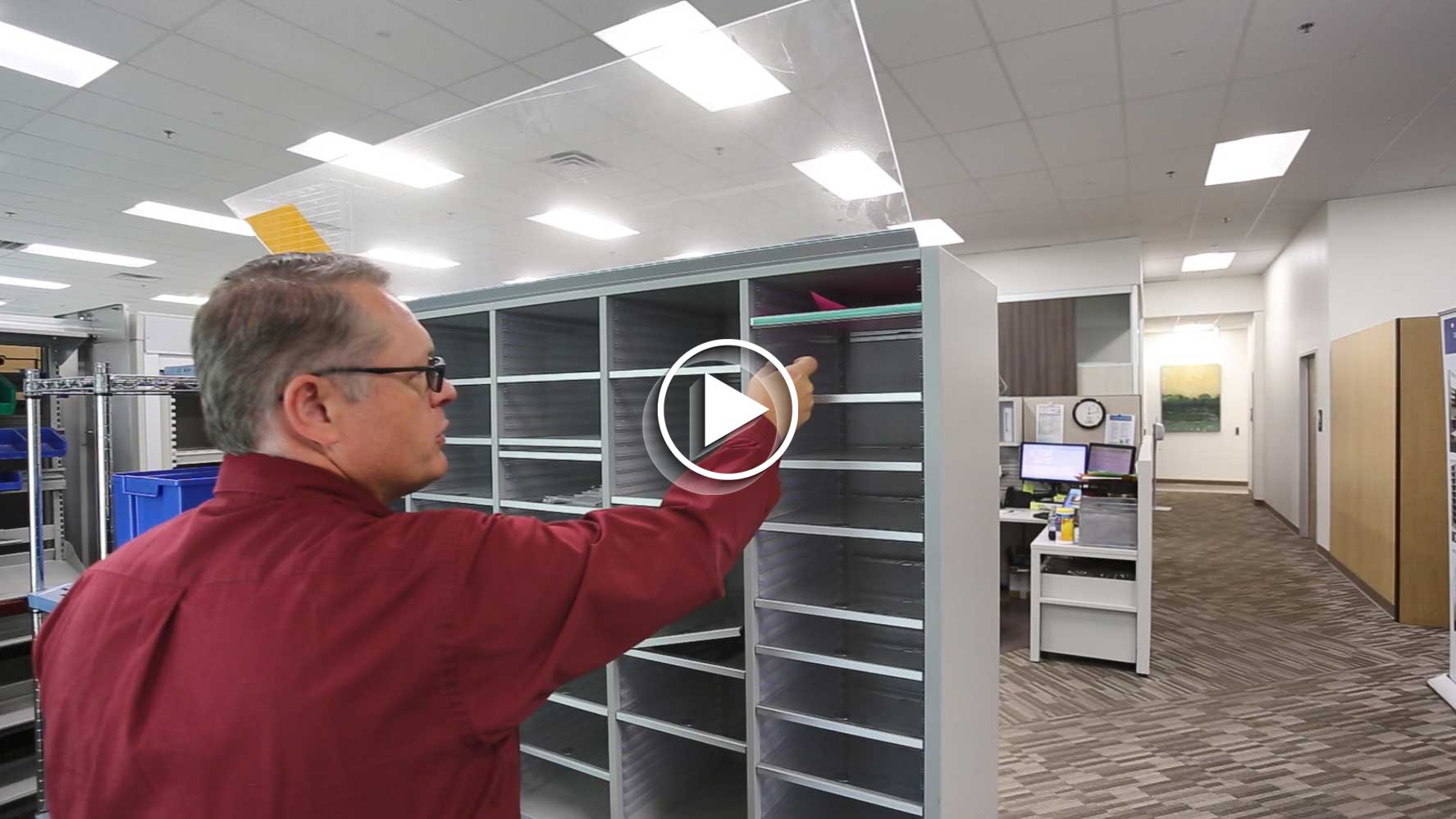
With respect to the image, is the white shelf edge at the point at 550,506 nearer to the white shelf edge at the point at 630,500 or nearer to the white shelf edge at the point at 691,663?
the white shelf edge at the point at 630,500

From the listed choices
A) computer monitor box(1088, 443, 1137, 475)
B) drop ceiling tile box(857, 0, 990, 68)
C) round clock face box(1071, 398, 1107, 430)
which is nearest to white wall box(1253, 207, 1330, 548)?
round clock face box(1071, 398, 1107, 430)

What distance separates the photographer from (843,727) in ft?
4.48

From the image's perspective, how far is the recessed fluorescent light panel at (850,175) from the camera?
107cm

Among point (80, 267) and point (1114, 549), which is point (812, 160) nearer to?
point (1114, 549)

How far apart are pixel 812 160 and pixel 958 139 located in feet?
14.1

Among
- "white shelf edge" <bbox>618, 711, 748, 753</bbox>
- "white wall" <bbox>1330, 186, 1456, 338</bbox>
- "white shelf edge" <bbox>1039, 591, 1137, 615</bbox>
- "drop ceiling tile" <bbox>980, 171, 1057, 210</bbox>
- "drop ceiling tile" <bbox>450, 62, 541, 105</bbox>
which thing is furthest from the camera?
"white wall" <bbox>1330, 186, 1456, 338</bbox>

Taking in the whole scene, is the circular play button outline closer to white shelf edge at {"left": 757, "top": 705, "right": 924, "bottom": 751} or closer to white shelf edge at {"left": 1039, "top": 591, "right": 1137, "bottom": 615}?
white shelf edge at {"left": 757, "top": 705, "right": 924, "bottom": 751}

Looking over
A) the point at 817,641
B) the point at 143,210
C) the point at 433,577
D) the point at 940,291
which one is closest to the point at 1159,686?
the point at 817,641

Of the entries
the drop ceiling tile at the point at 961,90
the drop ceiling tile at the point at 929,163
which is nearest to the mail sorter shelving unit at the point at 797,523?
the drop ceiling tile at the point at 961,90

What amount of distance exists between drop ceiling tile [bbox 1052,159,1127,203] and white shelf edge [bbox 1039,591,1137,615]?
327 cm

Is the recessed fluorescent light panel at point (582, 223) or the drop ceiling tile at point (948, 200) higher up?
the drop ceiling tile at point (948, 200)

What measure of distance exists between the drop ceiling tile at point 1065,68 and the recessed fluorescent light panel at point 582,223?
122 inches

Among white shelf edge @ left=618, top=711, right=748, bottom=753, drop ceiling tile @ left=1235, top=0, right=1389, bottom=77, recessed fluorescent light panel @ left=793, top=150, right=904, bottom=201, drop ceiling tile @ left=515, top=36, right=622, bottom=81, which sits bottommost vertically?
white shelf edge @ left=618, top=711, right=748, bottom=753

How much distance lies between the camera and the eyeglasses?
2.43 ft
